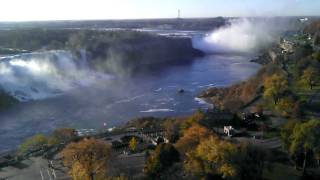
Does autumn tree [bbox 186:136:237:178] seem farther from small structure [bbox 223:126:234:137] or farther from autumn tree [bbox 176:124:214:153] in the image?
small structure [bbox 223:126:234:137]

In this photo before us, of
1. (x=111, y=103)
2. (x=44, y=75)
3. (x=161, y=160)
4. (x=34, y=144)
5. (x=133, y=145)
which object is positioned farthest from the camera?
(x=44, y=75)

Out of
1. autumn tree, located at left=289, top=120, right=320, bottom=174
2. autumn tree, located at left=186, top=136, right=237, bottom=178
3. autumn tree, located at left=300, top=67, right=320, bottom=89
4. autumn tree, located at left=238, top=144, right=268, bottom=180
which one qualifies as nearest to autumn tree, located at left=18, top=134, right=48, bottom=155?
autumn tree, located at left=186, top=136, right=237, bottom=178

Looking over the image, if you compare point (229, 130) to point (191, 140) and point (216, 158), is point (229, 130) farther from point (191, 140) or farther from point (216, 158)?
point (216, 158)

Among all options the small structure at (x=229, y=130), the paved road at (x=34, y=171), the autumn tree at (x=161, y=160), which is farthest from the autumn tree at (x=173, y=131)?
the paved road at (x=34, y=171)

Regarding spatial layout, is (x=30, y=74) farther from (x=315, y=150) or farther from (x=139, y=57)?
(x=315, y=150)

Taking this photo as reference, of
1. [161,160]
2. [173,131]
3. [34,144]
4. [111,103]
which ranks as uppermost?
[161,160]

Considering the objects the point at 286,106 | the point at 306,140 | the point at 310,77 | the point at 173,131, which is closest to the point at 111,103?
the point at 310,77
